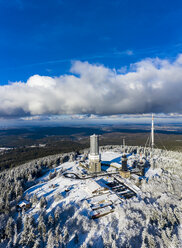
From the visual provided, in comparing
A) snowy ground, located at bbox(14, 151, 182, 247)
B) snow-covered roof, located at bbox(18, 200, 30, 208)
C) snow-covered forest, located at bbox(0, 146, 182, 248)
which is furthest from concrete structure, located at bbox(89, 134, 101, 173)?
snow-covered roof, located at bbox(18, 200, 30, 208)

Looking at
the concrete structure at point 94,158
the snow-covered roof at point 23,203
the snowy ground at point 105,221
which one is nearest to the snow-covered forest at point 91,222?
the snowy ground at point 105,221

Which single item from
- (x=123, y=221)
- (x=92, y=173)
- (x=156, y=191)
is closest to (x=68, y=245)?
(x=123, y=221)

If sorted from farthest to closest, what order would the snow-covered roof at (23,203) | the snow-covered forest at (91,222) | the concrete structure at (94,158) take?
1. the concrete structure at (94,158)
2. the snow-covered roof at (23,203)
3. the snow-covered forest at (91,222)

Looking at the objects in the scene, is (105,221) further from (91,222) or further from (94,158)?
(94,158)

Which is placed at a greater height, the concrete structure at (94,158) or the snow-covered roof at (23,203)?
the concrete structure at (94,158)

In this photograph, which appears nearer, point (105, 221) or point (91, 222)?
point (91, 222)

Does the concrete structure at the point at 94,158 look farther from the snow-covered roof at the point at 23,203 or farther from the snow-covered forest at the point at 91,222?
the snow-covered roof at the point at 23,203

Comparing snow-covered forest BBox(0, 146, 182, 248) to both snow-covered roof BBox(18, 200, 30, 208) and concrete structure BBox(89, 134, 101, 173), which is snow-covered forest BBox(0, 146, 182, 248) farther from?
concrete structure BBox(89, 134, 101, 173)

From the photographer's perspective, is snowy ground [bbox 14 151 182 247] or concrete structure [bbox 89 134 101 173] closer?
snowy ground [bbox 14 151 182 247]

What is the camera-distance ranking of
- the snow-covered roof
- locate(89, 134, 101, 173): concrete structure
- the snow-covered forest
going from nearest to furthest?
the snow-covered forest
the snow-covered roof
locate(89, 134, 101, 173): concrete structure

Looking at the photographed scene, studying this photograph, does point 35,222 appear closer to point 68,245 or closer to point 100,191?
point 68,245

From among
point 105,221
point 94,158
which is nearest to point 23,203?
point 105,221
